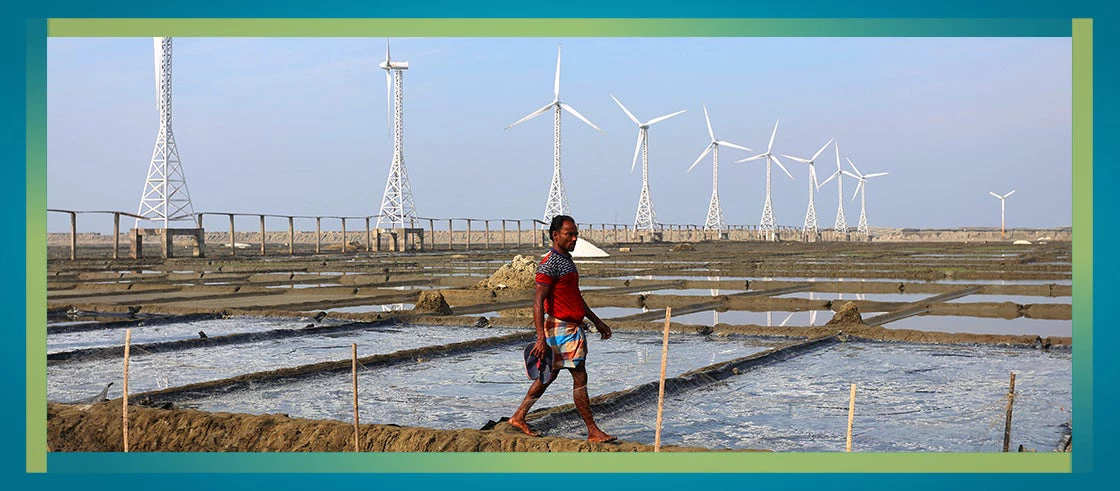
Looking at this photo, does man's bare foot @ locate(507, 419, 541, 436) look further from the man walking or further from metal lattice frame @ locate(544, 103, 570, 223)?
metal lattice frame @ locate(544, 103, 570, 223)

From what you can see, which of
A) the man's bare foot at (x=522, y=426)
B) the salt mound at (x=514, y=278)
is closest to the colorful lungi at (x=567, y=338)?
the man's bare foot at (x=522, y=426)

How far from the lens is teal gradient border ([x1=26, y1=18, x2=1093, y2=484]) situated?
412cm

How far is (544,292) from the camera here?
5.59m

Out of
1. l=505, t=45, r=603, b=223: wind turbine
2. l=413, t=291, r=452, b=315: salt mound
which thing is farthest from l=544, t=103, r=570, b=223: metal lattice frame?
l=413, t=291, r=452, b=315: salt mound

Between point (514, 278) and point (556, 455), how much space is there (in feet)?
55.2

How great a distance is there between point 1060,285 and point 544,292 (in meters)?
20.4

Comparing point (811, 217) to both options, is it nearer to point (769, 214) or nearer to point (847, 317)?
point (769, 214)

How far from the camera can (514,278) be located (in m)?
20.9

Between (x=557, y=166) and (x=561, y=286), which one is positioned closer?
(x=561, y=286)

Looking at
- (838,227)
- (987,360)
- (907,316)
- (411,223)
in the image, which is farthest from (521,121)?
(838,227)

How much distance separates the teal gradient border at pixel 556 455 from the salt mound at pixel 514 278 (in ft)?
53.3

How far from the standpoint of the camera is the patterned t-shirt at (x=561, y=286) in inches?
220

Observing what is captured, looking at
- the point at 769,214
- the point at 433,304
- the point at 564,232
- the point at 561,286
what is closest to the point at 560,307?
the point at 561,286
